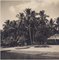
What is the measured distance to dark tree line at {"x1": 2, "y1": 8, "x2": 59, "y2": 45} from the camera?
1.98 meters

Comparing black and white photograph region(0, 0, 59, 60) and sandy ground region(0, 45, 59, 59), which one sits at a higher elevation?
black and white photograph region(0, 0, 59, 60)

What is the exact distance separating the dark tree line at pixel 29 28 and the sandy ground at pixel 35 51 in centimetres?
8

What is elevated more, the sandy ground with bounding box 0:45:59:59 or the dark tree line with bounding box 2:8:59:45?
the dark tree line with bounding box 2:8:59:45

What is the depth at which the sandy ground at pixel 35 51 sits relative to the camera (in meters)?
1.94

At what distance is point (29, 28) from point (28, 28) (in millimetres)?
13

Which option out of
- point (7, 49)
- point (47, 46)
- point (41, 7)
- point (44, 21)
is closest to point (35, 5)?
point (41, 7)

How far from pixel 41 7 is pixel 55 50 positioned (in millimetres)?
557

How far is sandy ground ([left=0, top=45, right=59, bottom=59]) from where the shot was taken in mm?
1942

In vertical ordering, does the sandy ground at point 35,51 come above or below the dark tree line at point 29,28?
below

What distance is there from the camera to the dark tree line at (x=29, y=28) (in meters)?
1.98

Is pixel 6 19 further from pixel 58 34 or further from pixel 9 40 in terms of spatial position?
pixel 58 34

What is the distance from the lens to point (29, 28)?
6.52ft

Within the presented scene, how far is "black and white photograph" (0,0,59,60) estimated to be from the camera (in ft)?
6.45

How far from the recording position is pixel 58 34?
1.94 metres
